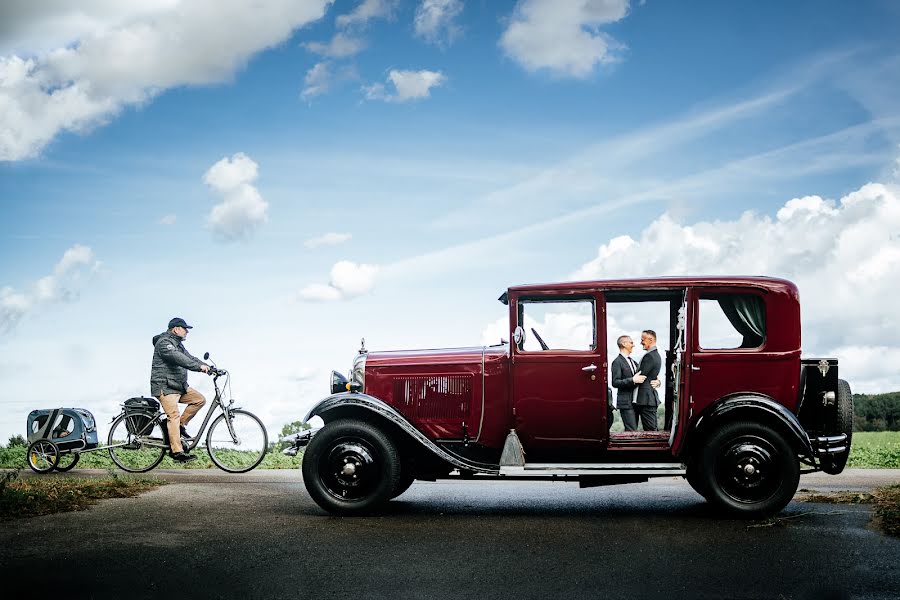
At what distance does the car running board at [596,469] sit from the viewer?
869cm

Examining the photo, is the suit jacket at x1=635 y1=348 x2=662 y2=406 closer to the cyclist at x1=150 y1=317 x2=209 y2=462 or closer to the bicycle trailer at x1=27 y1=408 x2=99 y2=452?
the cyclist at x1=150 y1=317 x2=209 y2=462

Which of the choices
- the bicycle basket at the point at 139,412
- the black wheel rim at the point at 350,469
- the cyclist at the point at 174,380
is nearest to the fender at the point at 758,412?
the black wheel rim at the point at 350,469

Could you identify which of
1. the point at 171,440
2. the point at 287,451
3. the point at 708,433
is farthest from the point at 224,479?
the point at 708,433

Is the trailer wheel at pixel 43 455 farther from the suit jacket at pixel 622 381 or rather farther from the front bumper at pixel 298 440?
the suit jacket at pixel 622 381

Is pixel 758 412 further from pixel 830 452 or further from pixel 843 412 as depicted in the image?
pixel 843 412

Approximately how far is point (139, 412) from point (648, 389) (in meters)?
7.91

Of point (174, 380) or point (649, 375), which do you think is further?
point (174, 380)

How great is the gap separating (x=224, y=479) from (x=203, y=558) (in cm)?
569

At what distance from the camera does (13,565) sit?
6816 mm

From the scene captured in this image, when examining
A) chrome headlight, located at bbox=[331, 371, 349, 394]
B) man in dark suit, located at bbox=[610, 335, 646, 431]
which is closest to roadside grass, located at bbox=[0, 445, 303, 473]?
chrome headlight, located at bbox=[331, 371, 349, 394]

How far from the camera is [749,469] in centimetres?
854

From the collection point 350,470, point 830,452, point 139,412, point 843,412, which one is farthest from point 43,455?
point 843,412

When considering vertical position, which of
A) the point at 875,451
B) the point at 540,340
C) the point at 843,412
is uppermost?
the point at 540,340

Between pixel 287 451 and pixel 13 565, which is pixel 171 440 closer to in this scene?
pixel 287 451
